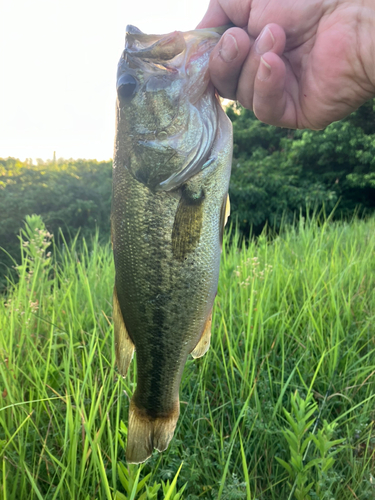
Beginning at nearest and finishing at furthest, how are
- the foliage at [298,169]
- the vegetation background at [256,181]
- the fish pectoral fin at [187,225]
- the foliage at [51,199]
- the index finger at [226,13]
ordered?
the fish pectoral fin at [187,225] < the index finger at [226,13] < the foliage at [51,199] < the vegetation background at [256,181] < the foliage at [298,169]

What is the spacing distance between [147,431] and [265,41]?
1.56 meters

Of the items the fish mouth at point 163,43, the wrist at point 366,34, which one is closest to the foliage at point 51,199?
the fish mouth at point 163,43

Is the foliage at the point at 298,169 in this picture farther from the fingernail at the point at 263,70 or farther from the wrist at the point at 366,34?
the fingernail at the point at 263,70

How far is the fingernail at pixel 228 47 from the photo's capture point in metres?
1.34

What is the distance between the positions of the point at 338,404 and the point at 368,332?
0.59 m

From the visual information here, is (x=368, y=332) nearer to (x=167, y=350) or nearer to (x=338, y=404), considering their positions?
(x=338, y=404)

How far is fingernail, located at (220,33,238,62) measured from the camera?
134 centimetres

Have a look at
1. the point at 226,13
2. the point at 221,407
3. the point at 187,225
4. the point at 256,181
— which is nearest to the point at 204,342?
the point at 187,225

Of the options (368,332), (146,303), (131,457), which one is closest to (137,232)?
(146,303)

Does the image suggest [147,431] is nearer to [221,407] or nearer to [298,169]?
[221,407]

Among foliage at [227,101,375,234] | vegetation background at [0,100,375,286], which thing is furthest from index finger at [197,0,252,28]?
foliage at [227,101,375,234]

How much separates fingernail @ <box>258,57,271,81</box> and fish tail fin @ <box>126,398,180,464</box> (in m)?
1.35

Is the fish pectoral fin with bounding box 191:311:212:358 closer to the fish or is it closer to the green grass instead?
the fish

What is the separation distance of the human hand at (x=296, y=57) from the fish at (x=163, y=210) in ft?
0.45
